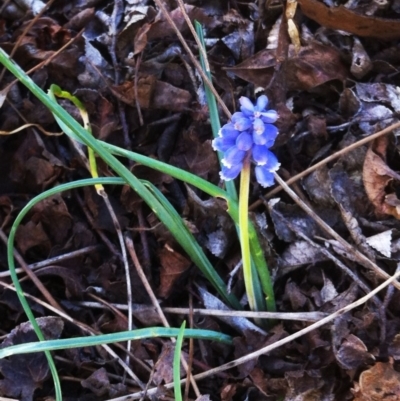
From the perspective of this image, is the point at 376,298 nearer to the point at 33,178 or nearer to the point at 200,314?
the point at 200,314

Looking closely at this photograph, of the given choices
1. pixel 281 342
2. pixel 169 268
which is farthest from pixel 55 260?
pixel 281 342

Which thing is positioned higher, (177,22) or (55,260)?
(177,22)

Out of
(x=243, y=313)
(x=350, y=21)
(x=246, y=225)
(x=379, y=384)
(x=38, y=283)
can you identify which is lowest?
(x=379, y=384)

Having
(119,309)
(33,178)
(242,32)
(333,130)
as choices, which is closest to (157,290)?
(119,309)

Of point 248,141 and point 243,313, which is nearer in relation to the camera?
point 248,141

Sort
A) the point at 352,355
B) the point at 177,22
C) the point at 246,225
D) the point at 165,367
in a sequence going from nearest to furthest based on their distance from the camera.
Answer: the point at 246,225, the point at 352,355, the point at 165,367, the point at 177,22

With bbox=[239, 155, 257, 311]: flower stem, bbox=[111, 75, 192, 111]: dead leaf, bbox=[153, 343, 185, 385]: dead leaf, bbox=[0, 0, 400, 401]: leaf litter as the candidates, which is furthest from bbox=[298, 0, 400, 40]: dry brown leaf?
bbox=[153, 343, 185, 385]: dead leaf

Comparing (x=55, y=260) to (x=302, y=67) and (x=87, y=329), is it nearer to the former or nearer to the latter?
(x=87, y=329)
